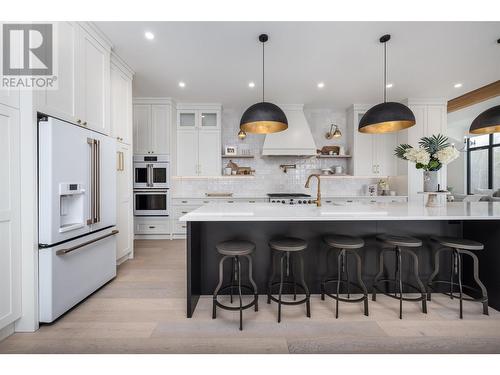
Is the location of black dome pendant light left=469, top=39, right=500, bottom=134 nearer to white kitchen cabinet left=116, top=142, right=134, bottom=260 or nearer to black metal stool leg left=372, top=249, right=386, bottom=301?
black metal stool leg left=372, top=249, right=386, bottom=301

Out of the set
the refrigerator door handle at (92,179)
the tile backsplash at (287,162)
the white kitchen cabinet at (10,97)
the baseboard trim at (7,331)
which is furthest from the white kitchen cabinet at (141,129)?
the baseboard trim at (7,331)

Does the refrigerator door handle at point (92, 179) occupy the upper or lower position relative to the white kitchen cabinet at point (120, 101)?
lower

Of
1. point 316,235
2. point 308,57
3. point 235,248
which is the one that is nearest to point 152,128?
point 308,57

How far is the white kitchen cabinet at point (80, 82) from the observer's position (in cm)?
201

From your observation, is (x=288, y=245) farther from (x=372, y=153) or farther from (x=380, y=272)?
(x=372, y=153)

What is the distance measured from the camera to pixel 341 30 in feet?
8.20

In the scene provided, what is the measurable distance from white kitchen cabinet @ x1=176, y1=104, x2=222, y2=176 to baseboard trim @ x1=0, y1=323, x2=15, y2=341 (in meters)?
3.41

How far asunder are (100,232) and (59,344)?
1.02m

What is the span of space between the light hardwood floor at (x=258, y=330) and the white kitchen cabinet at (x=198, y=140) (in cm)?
295

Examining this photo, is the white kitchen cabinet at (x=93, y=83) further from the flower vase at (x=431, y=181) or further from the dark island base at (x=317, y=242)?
the flower vase at (x=431, y=181)

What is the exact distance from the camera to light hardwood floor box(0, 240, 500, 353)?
166 centimetres

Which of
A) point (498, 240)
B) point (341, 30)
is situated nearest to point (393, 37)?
point (341, 30)

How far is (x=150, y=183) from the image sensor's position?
4.51 meters
